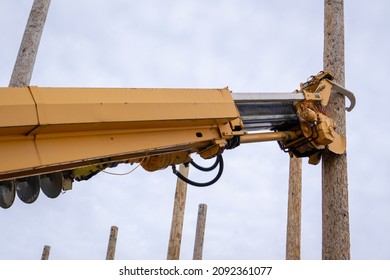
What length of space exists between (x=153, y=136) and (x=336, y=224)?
2491 millimetres

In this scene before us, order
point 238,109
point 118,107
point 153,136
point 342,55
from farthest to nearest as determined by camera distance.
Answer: point 342,55 → point 238,109 → point 153,136 → point 118,107

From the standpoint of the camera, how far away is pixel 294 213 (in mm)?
9289

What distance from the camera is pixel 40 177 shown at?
3861 mm

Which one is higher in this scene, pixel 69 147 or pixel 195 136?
pixel 195 136

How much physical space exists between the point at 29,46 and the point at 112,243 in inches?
393

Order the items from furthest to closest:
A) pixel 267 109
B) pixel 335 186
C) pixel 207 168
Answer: pixel 335 186, pixel 267 109, pixel 207 168

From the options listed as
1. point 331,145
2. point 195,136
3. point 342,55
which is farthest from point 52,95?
point 342,55

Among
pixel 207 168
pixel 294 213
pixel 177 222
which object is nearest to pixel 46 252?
Answer: pixel 177 222

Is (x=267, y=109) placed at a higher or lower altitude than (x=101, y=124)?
higher

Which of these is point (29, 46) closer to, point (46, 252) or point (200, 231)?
point (200, 231)

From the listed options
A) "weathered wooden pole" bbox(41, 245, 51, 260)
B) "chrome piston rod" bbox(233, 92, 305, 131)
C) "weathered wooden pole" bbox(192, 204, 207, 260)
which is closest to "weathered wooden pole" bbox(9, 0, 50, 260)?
"chrome piston rod" bbox(233, 92, 305, 131)

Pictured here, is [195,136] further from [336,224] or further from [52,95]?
[336,224]

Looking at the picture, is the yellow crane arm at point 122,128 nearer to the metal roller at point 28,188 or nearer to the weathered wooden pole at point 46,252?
the metal roller at point 28,188

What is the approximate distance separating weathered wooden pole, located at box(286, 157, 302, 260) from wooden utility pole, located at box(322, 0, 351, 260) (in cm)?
377
